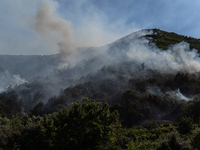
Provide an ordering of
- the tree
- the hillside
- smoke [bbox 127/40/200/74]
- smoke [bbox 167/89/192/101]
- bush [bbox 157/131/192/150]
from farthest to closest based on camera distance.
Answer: smoke [bbox 127/40/200/74] < smoke [bbox 167/89/192/101] < the hillside < the tree < bush [bbox 157/131/192/150]

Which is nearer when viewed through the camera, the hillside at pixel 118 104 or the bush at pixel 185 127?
the hillside at pixel 118 104

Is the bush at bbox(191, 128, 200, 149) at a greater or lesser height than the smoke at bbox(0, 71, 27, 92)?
lesser

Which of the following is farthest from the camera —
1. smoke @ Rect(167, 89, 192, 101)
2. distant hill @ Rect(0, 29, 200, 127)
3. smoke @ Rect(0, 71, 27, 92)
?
smoke @ Rect(0, 71, 27, 92)

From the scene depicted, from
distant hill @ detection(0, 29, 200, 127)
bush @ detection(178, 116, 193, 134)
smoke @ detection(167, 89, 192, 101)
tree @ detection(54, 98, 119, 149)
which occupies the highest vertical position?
distant hill @ detection(0, 29, 200, 127)

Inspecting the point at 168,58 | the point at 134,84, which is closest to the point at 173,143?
the point at 134,84

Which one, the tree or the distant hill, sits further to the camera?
the distant hill

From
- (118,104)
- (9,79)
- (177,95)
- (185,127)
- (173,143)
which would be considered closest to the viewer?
(173,143)

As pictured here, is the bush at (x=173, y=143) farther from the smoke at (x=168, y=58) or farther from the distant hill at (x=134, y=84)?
the smoke at (x=168, y=58)

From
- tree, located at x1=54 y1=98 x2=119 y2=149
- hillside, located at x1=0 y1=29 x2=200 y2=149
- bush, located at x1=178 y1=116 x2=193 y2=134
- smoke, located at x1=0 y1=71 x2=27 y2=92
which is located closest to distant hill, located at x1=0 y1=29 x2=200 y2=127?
hillside, located at x1=0 y1=29 x2=200 y2=149

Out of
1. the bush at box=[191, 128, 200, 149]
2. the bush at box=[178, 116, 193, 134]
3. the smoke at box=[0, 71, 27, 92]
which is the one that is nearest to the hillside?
the bush at box=[178, 116, 193, 134]

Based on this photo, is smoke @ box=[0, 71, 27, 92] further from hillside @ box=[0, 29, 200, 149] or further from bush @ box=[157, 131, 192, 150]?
bush @ box=[157, 131, 192, 150]

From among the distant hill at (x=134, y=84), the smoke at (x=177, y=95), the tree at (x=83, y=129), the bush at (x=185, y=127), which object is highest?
the distant hill at (x=134, y=84)

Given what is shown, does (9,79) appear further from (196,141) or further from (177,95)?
(196,141)

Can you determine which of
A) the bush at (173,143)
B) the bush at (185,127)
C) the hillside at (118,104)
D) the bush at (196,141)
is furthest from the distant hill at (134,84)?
the bush at (196,141)
